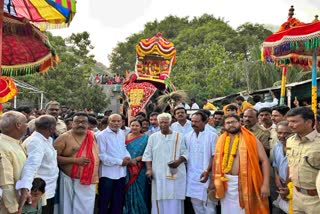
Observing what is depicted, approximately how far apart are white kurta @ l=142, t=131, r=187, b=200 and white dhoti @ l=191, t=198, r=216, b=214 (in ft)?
0.69

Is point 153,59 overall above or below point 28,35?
above

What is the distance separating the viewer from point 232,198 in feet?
17.7

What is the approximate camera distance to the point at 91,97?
24719 mm

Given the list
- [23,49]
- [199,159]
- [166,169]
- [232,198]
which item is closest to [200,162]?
[199,159]

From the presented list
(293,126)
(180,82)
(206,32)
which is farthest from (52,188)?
(206,32)

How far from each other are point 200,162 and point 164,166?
55 cm

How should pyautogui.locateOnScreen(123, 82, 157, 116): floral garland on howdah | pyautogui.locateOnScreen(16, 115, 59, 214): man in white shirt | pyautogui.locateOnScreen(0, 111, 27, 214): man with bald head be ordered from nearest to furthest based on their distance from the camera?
1. pyautogui.locateOnScreen(0, 111, 27, 214): man with bald head
2. pyautogui.locateOnScreen(16, 115, 59, 214): man in white shirt
3. pyautogui.locateOnScreen(123, 82, 157, 116): floral garland on howdah

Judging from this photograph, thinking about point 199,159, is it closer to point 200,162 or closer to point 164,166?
point 200,162

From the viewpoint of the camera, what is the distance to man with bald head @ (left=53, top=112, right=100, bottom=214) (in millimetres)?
5574

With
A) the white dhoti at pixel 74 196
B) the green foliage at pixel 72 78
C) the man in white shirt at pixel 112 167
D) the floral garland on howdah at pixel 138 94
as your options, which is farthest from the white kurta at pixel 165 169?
the green foliage at pixel 72 78

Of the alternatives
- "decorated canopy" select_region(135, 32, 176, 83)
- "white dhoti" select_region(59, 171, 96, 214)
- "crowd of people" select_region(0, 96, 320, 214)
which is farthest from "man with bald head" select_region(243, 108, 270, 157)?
"decorated canopy" select_region(135, 32, 176, 83)

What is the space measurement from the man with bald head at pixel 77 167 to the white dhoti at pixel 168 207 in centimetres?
106

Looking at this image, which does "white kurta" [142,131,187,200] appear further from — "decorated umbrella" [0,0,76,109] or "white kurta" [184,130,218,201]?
"decorated umbrella" [0,0,76,109]

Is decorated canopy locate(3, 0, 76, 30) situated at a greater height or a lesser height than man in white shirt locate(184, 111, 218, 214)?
greater
